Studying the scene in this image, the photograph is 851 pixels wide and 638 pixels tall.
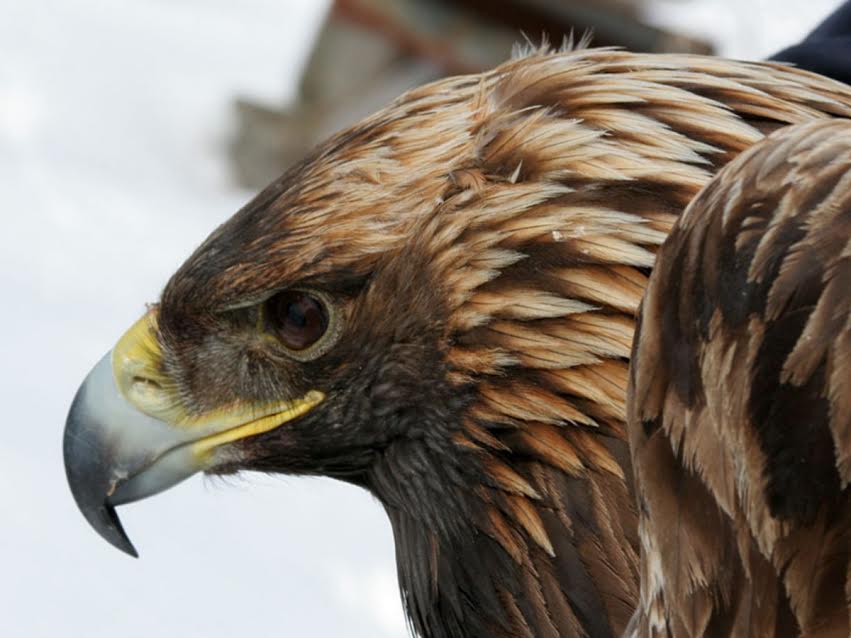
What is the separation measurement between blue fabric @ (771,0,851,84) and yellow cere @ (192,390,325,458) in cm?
100

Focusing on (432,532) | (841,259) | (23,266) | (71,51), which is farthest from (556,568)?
(71,51)

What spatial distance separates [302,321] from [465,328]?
9.1 inches

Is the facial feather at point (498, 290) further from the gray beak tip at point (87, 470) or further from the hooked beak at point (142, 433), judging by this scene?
the gray beak tip at point (87, 470)

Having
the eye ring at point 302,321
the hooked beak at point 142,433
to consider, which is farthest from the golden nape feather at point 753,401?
the hooked beak at point 142,433

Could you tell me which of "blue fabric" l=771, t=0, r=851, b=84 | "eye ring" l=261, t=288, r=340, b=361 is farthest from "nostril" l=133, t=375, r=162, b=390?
"blue fabric" l=771, t=0, r=851, b=84

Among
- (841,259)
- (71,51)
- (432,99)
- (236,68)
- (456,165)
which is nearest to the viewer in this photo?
(841,259)

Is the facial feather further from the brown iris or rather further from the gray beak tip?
the gray beak tip

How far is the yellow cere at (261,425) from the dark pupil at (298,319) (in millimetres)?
72

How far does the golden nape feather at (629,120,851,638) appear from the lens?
119 centimetres

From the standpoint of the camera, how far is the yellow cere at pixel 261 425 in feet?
6.17

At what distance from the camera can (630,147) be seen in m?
1.69

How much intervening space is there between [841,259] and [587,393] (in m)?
0.54

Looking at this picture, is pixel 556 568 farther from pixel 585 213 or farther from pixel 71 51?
pixel 71 51

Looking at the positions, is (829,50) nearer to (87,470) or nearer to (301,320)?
(301,320)
